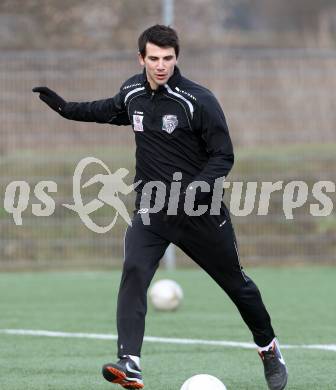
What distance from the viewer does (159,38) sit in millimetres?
6320

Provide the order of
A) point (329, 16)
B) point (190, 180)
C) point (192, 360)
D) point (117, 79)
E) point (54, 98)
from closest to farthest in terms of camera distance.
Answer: point (190, 180)
point (54, 98)
point (192, 360)
point (117, 79)
point (329, 16)

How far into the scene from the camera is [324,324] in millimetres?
9609

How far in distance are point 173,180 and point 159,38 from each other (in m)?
0.79

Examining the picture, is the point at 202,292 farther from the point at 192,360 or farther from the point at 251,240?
the point at 192,360

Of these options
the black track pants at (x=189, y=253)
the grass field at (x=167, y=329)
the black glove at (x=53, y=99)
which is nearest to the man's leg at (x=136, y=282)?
the black track pants at (x=189, y=253)

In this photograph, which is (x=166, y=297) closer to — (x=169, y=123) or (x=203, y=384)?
(x=169, y=123)

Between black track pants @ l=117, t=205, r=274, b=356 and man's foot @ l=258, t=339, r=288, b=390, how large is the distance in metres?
0.06

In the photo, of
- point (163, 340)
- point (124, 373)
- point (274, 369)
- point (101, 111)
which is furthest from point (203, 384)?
point (163, 340)

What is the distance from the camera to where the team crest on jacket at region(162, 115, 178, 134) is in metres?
6.38

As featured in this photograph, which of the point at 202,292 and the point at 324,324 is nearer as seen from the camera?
the point at 324,324

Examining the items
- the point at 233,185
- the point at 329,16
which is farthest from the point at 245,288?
the point at 329,16

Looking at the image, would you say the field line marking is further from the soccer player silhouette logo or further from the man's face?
the soccer player silhouette logo

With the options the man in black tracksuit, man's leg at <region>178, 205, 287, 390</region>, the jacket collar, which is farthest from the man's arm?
man's leg at <region>178, 205, 287, 390</region>

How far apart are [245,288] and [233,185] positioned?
349 inches
